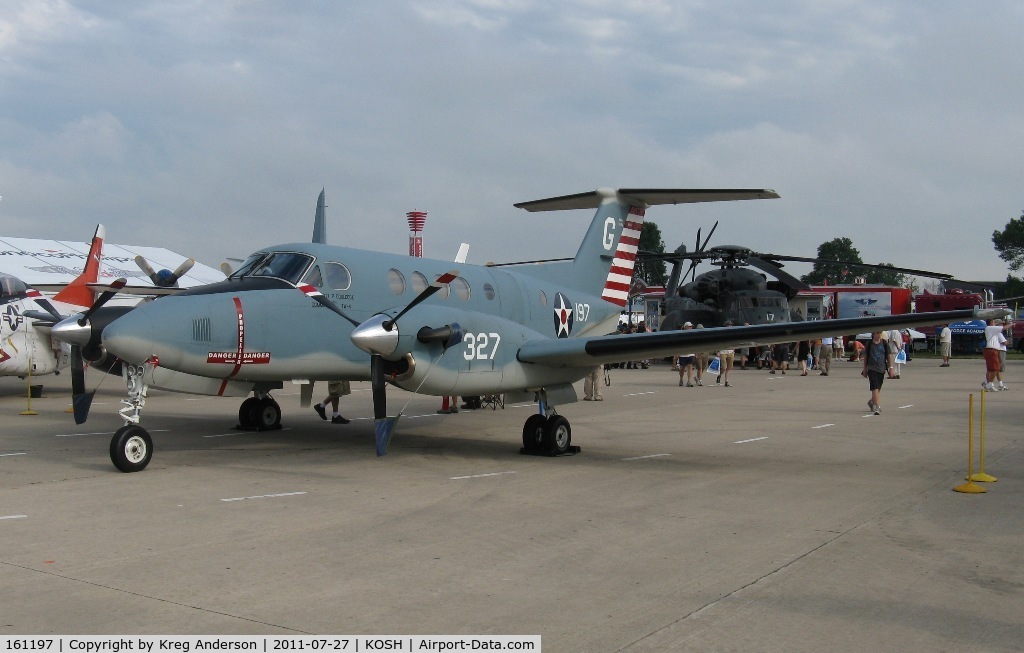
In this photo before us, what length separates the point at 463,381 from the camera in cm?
1130

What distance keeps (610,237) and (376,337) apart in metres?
7.09

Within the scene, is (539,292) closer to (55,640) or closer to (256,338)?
(256,338)

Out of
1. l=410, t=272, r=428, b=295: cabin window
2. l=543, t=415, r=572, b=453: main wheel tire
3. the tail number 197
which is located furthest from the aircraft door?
l=543, t=415, r=572, b=453: main wheel tire

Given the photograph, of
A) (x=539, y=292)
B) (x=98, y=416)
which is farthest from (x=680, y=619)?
(x=98, y=416)

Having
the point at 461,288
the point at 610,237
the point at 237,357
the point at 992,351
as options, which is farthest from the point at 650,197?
the point at 992,351

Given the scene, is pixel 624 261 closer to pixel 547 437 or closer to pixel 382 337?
pixel 547 437

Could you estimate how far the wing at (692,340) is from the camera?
1066cm

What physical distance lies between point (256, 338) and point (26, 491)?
9.92ft

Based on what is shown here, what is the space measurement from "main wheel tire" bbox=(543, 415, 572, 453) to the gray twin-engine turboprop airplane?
2cm

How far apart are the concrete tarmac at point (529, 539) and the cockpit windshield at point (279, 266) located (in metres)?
2.44

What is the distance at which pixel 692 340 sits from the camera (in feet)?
37.5

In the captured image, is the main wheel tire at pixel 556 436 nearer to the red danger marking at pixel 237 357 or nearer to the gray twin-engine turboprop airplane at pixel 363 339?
the gray twin-engine turboprop airplane at pixel 363 339

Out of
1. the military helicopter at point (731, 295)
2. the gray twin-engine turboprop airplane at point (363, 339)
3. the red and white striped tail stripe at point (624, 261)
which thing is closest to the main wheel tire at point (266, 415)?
the gray twin-engine turboprop airplane at point (363, 339)

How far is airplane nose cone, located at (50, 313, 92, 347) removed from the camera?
36.8ft
